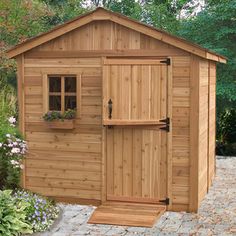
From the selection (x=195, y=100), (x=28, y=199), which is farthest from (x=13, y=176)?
(x=195, y=100)

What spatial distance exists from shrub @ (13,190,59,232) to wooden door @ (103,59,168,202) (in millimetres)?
1149

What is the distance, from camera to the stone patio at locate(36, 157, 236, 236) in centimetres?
734

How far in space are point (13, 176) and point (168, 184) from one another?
8.12 feet

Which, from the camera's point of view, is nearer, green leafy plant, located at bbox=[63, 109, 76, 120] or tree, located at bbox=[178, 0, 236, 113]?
green leafy plant, located at bbox=[63, 109, 76, 120]

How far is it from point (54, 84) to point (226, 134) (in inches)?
302

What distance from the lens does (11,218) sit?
705 centimetres

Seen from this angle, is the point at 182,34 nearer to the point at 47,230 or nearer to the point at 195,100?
the point at 195,100

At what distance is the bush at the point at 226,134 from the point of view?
1494cm

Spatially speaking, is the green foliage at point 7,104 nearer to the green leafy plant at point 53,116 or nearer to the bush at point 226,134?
the green leafy plant at point 53,116

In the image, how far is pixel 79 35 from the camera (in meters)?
8.75

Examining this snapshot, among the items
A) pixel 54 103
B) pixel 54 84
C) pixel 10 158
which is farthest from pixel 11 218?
pixel 54 84

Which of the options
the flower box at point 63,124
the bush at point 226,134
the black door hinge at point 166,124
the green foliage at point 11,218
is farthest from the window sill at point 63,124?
the bush at point 226,134

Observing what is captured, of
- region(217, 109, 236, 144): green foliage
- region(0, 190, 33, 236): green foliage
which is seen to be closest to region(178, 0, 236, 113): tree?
region(217, 109, 236, 144): green foliage

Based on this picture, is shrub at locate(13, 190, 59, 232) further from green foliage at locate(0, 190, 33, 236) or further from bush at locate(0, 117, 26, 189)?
bush at locate(0, 117, 26, 189)
